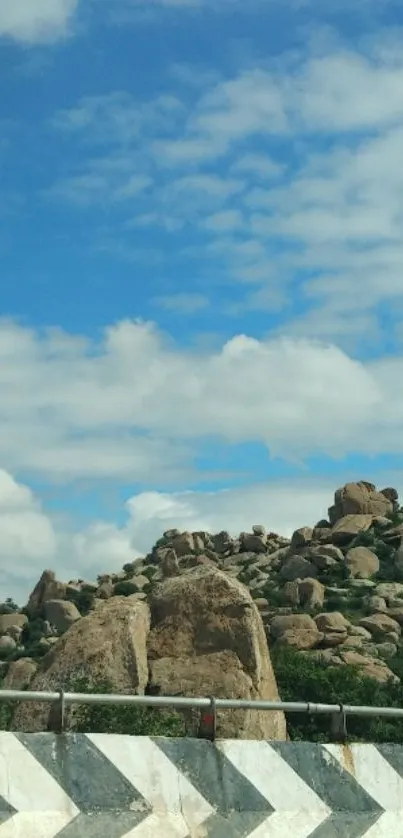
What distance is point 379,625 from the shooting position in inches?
2218

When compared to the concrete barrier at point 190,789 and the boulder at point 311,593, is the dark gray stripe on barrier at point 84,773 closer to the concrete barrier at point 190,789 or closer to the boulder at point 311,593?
the concrete barrier at point 190,789

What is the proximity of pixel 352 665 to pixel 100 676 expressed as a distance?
98.8ft

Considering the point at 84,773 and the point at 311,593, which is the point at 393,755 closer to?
the point at 84,773

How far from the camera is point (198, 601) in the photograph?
1678 centimetres

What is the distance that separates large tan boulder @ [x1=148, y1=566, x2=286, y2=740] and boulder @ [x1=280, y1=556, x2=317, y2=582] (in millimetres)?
55364

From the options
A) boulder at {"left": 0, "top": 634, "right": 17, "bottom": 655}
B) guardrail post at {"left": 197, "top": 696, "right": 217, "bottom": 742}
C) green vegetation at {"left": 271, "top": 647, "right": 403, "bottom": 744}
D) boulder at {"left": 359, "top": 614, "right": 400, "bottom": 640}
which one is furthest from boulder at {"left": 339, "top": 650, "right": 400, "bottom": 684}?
guardrail post at {"left": 197, "top": 696, "right": 217, "bottom": 742}

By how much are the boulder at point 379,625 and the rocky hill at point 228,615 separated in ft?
0.28

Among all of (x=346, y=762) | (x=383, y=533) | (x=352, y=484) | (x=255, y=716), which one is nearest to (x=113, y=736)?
(x=346, y=762)

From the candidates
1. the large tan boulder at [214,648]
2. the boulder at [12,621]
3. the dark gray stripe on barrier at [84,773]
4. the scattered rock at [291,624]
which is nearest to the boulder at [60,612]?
the boulder at [12,621]

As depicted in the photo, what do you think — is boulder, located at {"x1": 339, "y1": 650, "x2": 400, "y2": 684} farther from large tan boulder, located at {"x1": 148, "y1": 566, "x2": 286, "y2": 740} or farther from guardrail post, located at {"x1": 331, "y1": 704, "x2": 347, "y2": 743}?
guardrail post, located at {"x1": 331, "y1": 704, "x2": 347, "y2": 743}

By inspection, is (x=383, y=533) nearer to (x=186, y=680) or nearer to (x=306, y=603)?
(x=306, y=603)

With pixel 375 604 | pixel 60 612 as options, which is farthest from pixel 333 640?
pixel 60 612

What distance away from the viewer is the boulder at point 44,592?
256 ft

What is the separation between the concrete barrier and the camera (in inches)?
258
